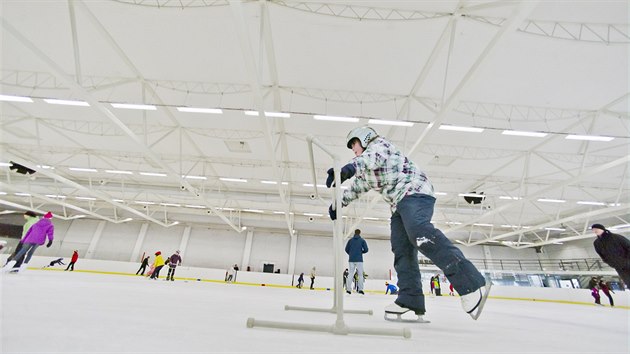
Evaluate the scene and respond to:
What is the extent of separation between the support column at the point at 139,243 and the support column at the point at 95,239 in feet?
10.3

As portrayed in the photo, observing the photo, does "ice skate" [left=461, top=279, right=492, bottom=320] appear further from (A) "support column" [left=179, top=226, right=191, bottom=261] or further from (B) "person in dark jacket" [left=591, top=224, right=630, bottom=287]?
(A) "support column" [left=179, top=226, right=191, bottom=261]

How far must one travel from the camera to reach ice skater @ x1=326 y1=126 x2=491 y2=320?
1821mm

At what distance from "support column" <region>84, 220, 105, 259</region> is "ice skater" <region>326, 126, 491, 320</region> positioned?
27952 mm

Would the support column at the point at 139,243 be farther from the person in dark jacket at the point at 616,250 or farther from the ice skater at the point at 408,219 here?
the person in dark jacket at the point at 616,250

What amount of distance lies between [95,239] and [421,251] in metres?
28.7

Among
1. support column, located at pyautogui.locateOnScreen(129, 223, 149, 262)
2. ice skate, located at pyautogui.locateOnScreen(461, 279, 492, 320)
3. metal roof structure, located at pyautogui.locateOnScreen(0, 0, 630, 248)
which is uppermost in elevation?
metal roof structure, located at pyautogui.locateOnScreen(0, 0, 630, 248)

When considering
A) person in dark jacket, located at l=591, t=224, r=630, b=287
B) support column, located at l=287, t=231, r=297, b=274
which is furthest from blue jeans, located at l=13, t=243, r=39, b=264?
support column, located at l=287, t=231, r=297, b=274

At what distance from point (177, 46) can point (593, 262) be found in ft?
98.3

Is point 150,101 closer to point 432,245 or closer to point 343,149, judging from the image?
point 343,149

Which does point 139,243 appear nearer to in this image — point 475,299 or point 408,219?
point 408,219

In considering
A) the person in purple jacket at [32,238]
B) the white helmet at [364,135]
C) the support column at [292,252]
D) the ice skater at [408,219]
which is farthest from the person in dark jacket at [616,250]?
the support column at [292,252]

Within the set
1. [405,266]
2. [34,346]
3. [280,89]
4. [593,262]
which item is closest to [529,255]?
[593,262]

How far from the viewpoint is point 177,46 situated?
23.9 ft

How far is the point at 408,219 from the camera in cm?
204
